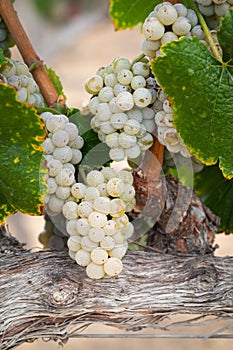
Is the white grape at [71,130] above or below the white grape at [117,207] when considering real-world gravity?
above

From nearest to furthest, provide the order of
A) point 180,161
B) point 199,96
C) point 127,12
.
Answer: point 199,96
point 180,161
point 127,12

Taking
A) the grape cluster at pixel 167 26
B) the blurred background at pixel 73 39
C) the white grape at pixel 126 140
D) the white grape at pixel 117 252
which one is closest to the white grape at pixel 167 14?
the grape cluster at pixel 167 26

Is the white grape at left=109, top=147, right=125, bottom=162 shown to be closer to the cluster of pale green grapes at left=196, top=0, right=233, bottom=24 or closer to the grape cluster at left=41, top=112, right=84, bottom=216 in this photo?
the grape cluster at left=41, top=112, right=84, bottom=216

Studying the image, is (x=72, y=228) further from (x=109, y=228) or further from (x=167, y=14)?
(x=167, y=14)

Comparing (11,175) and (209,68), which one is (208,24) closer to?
(209,68)

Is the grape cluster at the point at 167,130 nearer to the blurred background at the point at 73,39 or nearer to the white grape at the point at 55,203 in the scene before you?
the white grape at the point at 55,203

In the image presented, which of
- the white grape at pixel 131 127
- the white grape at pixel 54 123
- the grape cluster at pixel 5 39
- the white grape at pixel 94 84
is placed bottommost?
the white grape at pixel 54 123

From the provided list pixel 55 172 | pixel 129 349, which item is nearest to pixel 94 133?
pixel 55 172

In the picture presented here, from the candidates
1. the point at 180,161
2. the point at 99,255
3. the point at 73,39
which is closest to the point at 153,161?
the point at 180,161
